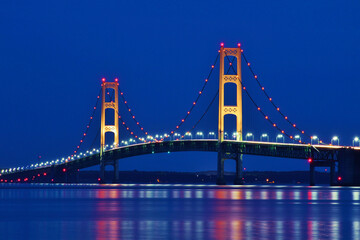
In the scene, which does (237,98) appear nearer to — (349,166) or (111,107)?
(349,166)

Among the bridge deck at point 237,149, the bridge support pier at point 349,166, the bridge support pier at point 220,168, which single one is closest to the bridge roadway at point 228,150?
the bridge deck at point 237,149

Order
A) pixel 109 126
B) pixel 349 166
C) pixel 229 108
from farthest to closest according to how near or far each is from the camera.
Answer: pixel 109 126, pixel 229 108, pixel 349 166

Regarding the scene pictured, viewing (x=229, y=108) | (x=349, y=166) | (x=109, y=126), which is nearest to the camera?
(x=349, y=166)

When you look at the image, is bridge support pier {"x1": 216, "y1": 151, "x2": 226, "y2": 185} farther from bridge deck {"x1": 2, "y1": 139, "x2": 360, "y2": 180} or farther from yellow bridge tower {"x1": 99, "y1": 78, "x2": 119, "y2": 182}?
yellow bridge tower {"x1": 99, "y1": 78, "x2": 119, "y2": 182}

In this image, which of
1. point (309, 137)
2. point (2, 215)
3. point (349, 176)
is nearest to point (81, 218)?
point (2, 215)

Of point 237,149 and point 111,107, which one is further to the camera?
point 111,107

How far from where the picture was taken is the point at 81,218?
93.3 feet

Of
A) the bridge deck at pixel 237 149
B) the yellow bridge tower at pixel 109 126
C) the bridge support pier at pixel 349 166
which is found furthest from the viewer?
the yellow bridge tower at pixel 109 126

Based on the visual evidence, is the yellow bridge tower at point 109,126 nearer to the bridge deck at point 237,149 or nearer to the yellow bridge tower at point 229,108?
the bridge deck at point 237,149

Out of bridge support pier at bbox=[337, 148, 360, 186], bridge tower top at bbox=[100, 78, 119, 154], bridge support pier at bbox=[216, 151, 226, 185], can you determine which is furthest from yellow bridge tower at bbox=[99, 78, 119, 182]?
bridge support pier at bbox=[337, 148, 360, 186]

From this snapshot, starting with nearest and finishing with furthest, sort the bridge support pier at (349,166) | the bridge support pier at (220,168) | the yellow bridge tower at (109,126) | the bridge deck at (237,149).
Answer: the bridge support pier at (349,166), the bridge deck at (237,149), the bridge support pier at (220,168), the yellow bridge tower at (109,126)

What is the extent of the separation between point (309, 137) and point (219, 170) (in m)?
10.8

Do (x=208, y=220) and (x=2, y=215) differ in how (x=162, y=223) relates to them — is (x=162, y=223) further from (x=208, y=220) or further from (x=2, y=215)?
(x=2, y=215)

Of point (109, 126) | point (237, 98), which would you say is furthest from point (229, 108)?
point (109, 126)
